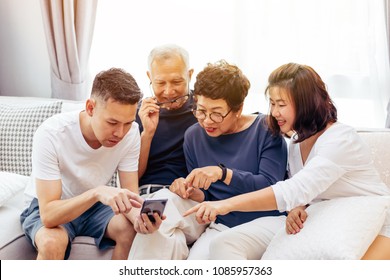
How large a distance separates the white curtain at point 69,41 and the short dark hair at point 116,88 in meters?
0.81

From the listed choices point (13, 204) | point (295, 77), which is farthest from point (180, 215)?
point (13, 204)

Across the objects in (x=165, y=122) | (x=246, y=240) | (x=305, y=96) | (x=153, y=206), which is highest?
(x=305, y=96)

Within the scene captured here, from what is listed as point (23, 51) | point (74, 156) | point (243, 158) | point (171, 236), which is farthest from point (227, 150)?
point (23, 51)

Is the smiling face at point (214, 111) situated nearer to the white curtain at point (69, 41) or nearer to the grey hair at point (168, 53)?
the grey hair at point (168, 53)

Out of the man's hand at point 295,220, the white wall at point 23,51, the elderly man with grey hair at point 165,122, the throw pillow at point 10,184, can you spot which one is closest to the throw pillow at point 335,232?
the man's hand at point 295,220

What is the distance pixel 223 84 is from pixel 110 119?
0.29 m

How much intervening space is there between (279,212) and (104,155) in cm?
47

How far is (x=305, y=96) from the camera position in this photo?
45.9 inches

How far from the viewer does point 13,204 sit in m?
1.44

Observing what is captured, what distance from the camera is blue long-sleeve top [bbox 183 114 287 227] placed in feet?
3.96

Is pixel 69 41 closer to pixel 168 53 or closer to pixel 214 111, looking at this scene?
pixel 168 53
